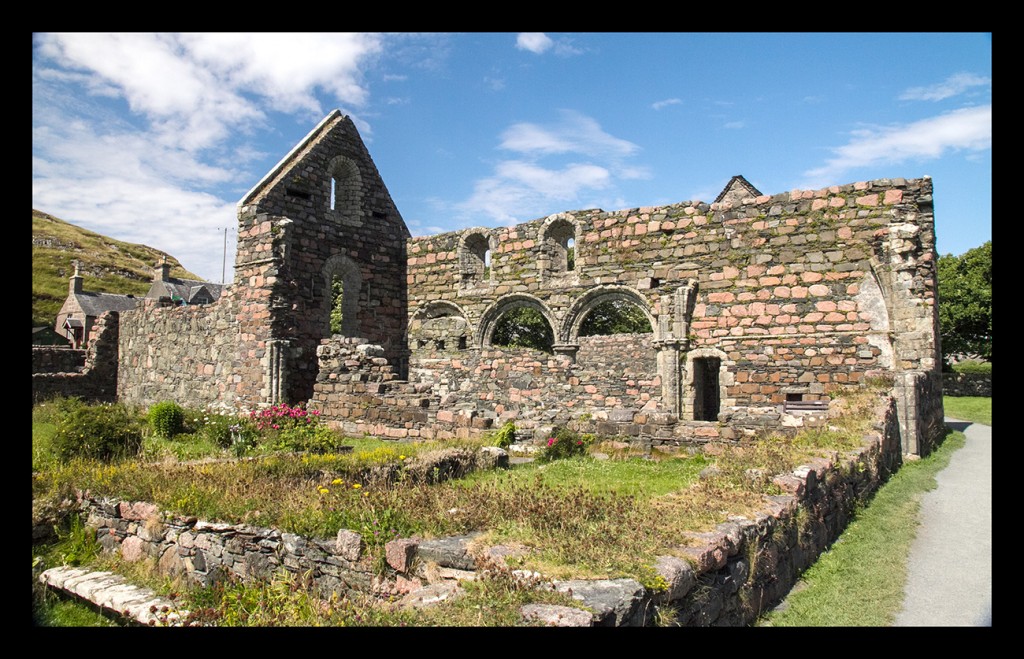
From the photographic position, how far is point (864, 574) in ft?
21.4

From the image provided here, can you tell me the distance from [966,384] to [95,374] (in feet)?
140

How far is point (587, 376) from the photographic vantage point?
1850 centimetres

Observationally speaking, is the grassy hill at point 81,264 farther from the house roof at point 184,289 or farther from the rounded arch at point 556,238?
the rounded arch at point 556,238

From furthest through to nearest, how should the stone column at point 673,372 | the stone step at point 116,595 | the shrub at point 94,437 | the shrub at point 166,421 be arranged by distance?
the stone column at point 673,372 < the shrub at point 166,421 < the shrub at point 94,437 < the stone step at point 116,595

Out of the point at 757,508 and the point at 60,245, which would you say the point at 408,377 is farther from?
the point at 60,245

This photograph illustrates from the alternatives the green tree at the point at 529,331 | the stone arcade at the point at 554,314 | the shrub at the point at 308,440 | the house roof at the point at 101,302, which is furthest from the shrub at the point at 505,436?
the house roof at the point at 101,302

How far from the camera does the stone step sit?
5816 millimetres

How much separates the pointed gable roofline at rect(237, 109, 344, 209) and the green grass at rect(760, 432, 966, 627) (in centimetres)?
1643

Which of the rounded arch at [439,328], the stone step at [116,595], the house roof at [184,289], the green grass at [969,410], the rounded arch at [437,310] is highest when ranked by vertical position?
the house roof at [184,289]

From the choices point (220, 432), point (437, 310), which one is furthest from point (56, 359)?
point (220, 432)

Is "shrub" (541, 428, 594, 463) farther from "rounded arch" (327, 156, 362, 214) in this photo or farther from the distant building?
the distant building

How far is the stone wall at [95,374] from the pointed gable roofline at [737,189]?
2746 cm

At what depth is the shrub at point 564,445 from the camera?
11172mm

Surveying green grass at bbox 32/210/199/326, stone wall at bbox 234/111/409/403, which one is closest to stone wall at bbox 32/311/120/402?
stone wall at bbox 234/111/409/403
